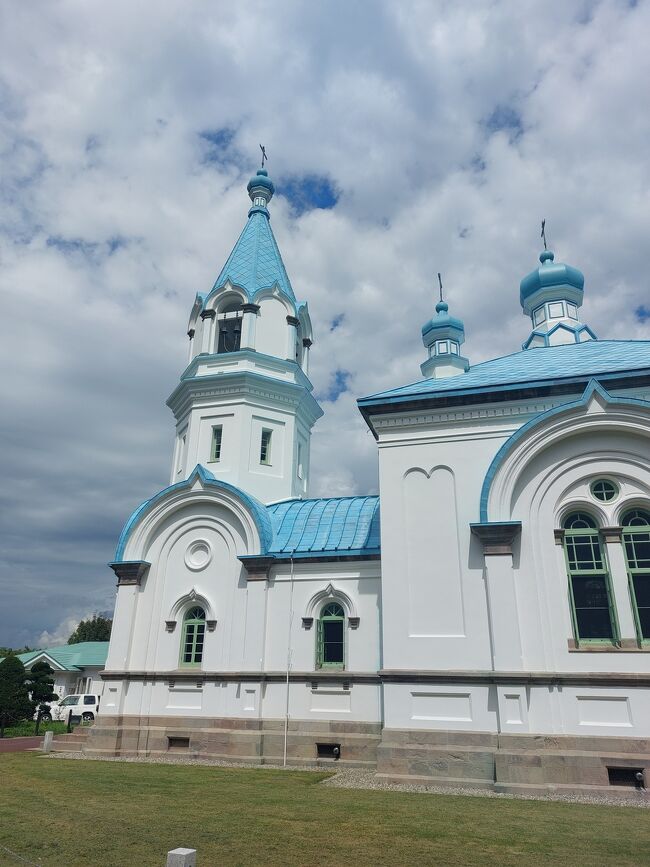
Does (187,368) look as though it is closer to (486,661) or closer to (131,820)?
(486,661)

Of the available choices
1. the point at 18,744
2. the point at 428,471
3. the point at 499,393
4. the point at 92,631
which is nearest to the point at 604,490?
the point at 499,393

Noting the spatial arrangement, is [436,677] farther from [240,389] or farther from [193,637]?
[240,389]

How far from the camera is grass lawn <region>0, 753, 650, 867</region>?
22.4 feet

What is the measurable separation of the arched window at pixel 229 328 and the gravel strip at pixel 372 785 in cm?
1271

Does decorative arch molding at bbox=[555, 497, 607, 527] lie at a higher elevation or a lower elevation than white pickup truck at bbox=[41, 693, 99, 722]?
higher

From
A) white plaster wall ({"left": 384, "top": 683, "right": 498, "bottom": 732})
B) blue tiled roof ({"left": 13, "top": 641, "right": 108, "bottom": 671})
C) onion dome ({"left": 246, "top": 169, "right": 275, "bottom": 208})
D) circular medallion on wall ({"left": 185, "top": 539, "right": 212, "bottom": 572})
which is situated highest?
onion dome ({"left": 246, "top": 169, "right": 275, "bottom": 208})

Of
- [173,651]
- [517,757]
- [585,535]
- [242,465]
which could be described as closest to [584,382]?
[585,535]

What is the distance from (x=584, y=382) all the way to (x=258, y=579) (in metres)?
9.65

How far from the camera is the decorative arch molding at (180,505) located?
57.6ft

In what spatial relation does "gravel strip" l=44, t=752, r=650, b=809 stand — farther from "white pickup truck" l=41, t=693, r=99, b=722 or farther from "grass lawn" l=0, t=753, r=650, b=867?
"white pickup truck" l=41, t=693, r=99, b=722

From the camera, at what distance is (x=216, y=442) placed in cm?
2052

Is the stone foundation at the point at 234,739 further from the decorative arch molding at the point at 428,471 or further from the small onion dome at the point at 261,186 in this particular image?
the small onion dome at the point at 261,186

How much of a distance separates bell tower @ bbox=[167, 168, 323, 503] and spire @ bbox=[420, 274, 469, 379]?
15.2 ft

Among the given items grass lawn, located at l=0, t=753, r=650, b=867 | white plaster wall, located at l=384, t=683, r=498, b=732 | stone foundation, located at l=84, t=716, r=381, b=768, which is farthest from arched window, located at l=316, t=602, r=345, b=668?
grass lawn, located at l=0, t=753, r=650, b=867
